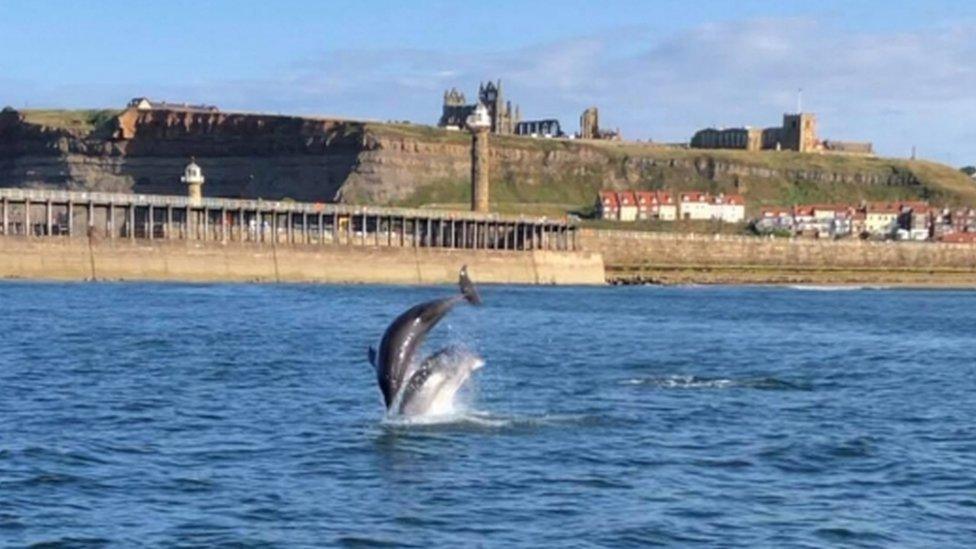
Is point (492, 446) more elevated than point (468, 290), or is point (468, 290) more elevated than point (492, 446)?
point (468, 290)

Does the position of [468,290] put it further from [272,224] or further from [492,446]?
[272,224]

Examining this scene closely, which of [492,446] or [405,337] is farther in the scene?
[405,337]

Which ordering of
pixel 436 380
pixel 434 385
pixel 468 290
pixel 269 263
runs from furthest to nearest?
pixel 269 263 → pixel 434 385 → pixel 436 380 → pixel 468 290

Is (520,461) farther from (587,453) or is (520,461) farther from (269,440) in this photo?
(269,440)

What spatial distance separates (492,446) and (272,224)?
427ft

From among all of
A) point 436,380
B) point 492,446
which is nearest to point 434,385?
point 436,380

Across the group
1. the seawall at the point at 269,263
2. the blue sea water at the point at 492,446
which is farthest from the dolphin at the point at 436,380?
the seawall at the point at 269,263

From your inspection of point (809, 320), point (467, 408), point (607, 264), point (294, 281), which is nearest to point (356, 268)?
point (294, 281)

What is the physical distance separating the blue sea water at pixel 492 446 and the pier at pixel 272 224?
80.8m

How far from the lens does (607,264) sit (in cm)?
18538

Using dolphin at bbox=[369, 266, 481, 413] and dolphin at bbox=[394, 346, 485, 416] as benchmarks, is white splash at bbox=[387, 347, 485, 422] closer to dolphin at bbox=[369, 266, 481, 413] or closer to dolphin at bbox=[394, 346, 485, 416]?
dolphin at bbox=[394, 346, 485, 416]

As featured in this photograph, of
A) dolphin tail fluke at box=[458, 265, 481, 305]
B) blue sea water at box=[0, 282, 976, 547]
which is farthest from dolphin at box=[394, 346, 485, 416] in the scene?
dolphin tail fluke at box=[458, 265, 481, 305]

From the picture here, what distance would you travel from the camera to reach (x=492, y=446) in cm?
3291

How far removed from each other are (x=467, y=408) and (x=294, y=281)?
109 m
